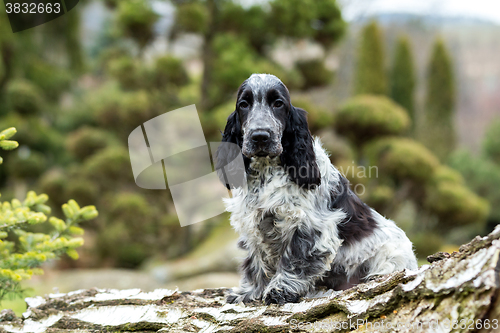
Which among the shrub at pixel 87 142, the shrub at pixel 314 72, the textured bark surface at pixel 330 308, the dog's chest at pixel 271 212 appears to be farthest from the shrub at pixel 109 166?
the dog's chest at pixel 271 212

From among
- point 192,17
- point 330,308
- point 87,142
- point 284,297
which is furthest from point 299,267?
point 87,142

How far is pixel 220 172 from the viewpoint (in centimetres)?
380

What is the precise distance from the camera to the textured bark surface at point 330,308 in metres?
2.27

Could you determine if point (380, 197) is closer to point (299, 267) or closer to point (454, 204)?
point (454, 204)

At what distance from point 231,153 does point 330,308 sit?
1505mm

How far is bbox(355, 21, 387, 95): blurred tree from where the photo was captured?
53.7 ft

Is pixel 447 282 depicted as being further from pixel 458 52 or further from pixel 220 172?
pixel 458 52

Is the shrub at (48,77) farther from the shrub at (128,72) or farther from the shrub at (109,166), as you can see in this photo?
the shrub at (109,166)

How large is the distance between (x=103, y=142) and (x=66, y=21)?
559 centimetres

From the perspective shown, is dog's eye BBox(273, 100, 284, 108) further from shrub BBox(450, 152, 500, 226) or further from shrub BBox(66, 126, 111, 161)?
shrub BBox(450, 152, 500, 226)

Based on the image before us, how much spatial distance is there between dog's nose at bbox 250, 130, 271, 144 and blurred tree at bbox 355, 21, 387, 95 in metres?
14.0

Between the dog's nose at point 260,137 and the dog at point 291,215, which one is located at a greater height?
the dog's nose at point 260,137

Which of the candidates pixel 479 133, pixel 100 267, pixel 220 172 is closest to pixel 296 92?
pixel 100 267

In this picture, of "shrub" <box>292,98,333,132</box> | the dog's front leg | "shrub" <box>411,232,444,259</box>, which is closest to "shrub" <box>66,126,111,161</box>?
"shrub" <box>292,98,333,132</box>
